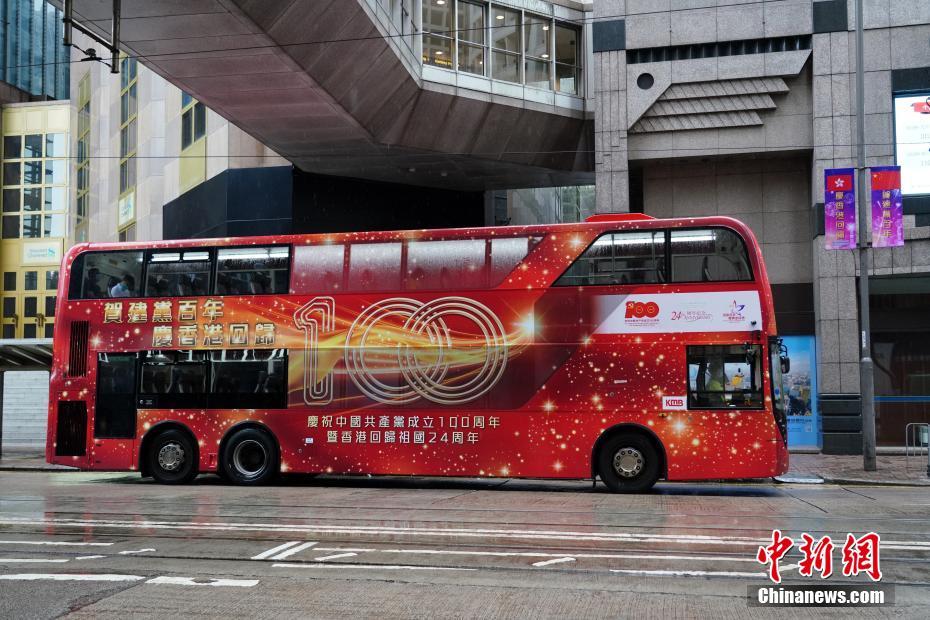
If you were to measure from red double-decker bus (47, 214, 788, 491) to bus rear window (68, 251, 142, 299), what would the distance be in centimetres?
3

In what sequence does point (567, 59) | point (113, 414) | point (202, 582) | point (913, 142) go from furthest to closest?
point (567, 59)
point (913, 142)
point (113, 414)
point (202, 582)

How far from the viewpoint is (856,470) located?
1814cm

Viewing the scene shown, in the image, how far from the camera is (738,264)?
14.2m

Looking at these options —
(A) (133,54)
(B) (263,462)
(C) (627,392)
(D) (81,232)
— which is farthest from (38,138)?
(C) (627,392)

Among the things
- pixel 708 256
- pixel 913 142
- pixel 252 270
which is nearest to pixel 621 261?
pixel 708 256

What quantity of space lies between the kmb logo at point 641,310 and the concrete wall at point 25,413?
21580mm

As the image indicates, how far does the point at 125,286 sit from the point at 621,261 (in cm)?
910

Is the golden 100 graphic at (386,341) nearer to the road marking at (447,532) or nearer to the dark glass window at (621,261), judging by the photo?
the dark glass window at (621,261)

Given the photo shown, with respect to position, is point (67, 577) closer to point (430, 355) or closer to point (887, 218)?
point (430, 355)

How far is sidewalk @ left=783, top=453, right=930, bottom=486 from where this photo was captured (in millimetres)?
16562

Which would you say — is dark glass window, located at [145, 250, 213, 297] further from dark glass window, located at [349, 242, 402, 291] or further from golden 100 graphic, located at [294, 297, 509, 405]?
dark glass window, located at [349, 242, 402, 291]

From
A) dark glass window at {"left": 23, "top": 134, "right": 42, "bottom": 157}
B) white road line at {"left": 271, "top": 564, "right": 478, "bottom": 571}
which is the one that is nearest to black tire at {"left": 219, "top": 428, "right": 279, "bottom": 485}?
white road line at {"left": 271, "top": 564, "right": 478, "bottom": 571}

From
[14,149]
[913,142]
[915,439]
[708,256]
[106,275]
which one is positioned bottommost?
[915,439]

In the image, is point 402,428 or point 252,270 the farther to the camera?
point 252,270
